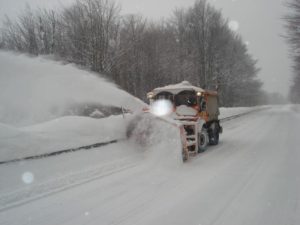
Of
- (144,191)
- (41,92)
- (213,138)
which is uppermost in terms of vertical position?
(41,92)

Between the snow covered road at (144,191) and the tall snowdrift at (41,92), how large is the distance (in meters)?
2.22

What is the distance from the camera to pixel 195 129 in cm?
1001

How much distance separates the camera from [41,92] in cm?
981

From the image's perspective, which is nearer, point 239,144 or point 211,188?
point 211,188

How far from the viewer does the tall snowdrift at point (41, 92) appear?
9.86m

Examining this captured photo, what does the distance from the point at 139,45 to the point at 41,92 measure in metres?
24.6

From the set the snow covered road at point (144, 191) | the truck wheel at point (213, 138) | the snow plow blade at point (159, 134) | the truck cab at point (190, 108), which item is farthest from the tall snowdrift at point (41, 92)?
the truck wheel at point (213, 138)

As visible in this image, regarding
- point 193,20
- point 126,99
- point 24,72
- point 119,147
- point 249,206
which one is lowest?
point 249,206

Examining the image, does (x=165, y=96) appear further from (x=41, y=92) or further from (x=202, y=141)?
(x=41, y=92)

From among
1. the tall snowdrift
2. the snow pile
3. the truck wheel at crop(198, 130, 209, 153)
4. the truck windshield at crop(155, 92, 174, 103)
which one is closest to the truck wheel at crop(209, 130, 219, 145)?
the truck wheel at crop(198, 130, 209, 153)

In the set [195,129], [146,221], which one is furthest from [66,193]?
[195,129]

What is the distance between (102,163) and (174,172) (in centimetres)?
179

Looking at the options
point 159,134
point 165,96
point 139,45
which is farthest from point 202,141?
point 139,45

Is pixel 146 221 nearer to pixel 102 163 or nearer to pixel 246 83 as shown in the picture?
pixel 102 163
